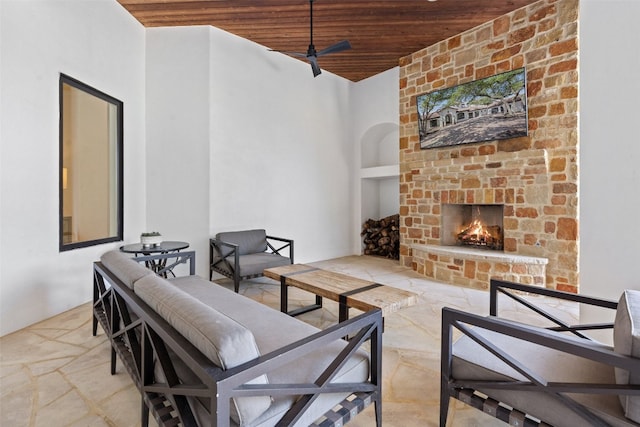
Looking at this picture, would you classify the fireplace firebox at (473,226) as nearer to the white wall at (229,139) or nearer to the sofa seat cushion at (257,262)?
the white wall at (229,139)

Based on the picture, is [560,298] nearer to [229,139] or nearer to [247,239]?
[247,239]

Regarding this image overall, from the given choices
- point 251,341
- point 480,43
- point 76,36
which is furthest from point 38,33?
A: point 480,43

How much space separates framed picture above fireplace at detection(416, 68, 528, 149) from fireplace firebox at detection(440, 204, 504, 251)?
1.02 meters

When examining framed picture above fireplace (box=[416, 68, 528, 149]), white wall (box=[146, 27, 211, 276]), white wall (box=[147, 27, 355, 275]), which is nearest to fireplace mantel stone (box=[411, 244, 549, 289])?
framed picture above fireplace (box=[416, 68, 528, 149])

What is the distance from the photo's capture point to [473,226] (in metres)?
4.62

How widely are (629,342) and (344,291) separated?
5.06 ft

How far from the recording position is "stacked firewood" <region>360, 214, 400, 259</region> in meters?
5.77

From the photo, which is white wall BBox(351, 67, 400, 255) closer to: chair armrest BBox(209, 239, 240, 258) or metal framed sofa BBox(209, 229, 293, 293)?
metal framed sofa BBox(209, 229, 293, 293)

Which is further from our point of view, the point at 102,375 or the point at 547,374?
the point at 102,375

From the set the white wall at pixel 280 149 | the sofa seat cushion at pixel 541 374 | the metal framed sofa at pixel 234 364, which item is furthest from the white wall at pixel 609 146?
the white wall at pixel 280 149

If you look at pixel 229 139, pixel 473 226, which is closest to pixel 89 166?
pixel 229 139

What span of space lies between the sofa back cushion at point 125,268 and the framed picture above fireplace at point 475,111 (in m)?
4.12

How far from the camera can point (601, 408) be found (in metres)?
1.08

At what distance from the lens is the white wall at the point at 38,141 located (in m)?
2.54
